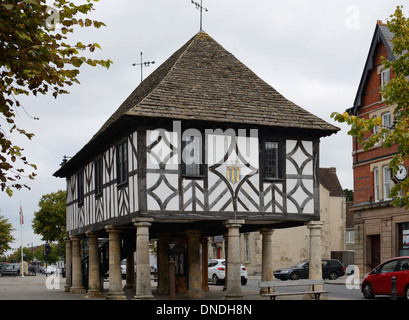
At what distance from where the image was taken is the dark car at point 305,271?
44.8m

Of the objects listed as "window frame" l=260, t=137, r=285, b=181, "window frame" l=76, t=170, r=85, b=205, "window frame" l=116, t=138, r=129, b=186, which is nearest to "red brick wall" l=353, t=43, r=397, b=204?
"window frame" l=260, t=137, r=285, b=181

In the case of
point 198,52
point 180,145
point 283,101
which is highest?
point 198,52

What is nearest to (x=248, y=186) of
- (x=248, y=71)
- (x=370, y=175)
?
(x=248, y=71)

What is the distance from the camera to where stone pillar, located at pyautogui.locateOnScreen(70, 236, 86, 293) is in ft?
106

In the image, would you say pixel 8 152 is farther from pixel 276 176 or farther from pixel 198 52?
pixel 198 52

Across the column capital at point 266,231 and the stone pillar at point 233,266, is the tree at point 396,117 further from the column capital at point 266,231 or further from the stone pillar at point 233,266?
the column capital at point 266,231

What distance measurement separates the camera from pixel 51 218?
57156mm

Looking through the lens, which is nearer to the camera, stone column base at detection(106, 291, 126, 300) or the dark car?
stone column base at detection(106, 291, 126, 300)

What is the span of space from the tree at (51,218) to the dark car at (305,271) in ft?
69.6

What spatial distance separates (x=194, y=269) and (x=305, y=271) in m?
19.6

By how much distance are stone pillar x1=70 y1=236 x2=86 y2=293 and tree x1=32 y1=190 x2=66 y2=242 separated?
24.4 meters

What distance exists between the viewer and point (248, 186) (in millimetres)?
23438

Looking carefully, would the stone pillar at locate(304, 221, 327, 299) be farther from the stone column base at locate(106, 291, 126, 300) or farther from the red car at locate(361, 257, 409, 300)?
the stone column base at locate(106, 291, 126, 300)

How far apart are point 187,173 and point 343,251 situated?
44.3 metres
